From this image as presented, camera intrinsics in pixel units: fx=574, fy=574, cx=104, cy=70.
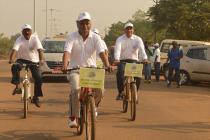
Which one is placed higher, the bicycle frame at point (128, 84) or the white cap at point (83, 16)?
the white cap at point (83, 16)

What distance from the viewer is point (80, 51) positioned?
29.6 ft

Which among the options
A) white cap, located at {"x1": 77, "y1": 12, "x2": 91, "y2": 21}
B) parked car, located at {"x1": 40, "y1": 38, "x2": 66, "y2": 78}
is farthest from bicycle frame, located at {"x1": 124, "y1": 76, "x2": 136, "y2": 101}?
parked car, located at {"x1": 40, "y1": 38, "x2": 66, "y2": 78}

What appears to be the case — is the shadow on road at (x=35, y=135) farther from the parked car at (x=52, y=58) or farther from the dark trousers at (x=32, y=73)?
the parked car at (x=52, y=58)

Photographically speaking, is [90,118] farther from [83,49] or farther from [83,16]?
[83,16]

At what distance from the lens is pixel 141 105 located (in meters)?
14.3

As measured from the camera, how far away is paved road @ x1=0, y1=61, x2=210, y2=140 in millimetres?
9531

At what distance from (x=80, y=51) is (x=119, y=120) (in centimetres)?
272

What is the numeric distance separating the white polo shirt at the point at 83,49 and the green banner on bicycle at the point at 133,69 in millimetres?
2651

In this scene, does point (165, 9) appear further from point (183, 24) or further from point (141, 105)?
point (141, 105)

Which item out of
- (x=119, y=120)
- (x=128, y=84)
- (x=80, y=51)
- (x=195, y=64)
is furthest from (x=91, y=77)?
(x=195, y=64)

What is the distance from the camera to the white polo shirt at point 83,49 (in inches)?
354

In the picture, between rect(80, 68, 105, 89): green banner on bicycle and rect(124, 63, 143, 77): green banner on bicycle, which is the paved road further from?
rect(80, 68, 105, 89): green banner on bicycle

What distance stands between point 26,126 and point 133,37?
3.33 meters

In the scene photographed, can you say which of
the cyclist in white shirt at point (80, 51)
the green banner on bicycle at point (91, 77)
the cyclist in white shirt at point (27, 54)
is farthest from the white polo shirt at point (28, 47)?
the green banner on bicycle at point (91, 77)
